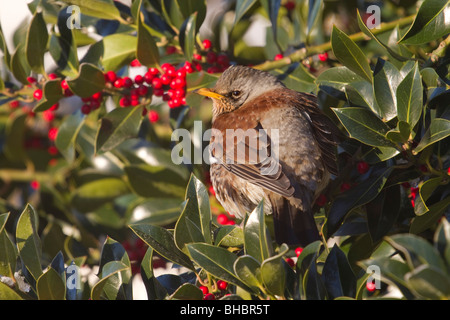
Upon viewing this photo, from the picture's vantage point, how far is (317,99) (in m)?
2.86

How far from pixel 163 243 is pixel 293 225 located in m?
0.62

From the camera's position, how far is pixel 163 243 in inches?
80.0

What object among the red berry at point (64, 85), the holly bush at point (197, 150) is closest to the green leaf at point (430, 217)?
the holly bush at point (197, 150)

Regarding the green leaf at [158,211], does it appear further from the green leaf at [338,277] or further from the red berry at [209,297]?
the green leaf at [338,277]

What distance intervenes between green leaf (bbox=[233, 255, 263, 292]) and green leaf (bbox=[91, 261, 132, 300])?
0.43m

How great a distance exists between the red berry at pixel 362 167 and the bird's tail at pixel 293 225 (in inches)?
11.6

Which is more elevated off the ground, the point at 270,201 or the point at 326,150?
the point at 326,150

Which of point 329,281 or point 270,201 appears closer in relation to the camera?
point 329,281

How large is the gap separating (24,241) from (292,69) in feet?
4.82

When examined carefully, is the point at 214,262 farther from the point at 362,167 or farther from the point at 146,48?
the point at 146,48

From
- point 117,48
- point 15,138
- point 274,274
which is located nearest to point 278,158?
point 274,274
